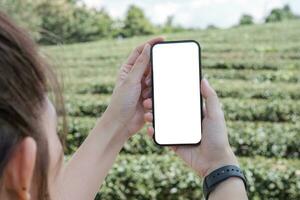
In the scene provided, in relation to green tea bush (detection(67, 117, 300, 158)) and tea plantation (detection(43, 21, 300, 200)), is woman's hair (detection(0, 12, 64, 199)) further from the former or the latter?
green tea bush (detection(67, 117, 300, 158))

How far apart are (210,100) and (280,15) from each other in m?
7.91

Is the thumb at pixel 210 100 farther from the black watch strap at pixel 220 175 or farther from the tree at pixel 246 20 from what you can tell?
the tree at pixel 246 20

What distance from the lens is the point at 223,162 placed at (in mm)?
1111

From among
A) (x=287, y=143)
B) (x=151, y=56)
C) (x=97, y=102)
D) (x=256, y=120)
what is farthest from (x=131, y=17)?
(x=151, y=56)

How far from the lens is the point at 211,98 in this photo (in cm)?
115

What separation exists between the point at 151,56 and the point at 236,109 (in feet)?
11.9

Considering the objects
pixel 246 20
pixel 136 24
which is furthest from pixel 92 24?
pixel 246 20

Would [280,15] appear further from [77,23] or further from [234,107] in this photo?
[234,107]

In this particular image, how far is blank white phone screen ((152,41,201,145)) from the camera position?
1165mm

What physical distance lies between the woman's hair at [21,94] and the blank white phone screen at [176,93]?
0.48 metres

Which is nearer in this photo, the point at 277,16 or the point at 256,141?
the point at 256,141

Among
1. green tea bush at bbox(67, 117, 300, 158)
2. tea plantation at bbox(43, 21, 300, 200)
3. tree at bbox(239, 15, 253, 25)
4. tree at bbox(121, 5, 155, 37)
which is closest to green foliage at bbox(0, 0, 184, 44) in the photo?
tree at bbox(121, 5, 155, 37)

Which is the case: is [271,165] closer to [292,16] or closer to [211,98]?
[211,98]

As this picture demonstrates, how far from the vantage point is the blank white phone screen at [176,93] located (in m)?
1.17
